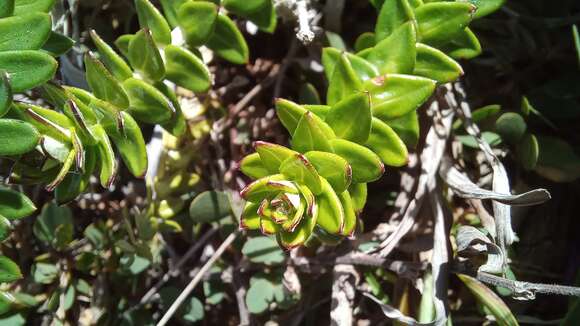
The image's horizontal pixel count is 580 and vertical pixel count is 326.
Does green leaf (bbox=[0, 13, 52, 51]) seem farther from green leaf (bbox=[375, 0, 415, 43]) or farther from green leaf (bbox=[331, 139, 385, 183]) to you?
green leaf (bbox=[375, 0, 415, 43])

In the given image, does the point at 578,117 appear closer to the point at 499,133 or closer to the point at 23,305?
the point at 499,133

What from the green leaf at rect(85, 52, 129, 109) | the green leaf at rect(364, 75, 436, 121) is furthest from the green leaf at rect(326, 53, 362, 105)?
the green leaf at rect(85, 52, 129, 109)

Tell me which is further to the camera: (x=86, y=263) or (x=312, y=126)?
(x=86, y=263)

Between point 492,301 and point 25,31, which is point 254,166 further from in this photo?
point 492,301

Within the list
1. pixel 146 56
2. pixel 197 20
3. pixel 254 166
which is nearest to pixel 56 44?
pixel 146 56

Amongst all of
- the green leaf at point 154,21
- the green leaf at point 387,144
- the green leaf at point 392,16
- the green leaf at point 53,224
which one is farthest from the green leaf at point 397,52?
the green leaf at point 53,224

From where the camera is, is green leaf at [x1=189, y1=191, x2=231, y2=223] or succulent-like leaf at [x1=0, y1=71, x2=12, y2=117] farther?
green leaf at [x1=189, y1=191, x2=231, y2=223]

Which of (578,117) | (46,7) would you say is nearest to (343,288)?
(578,117)
